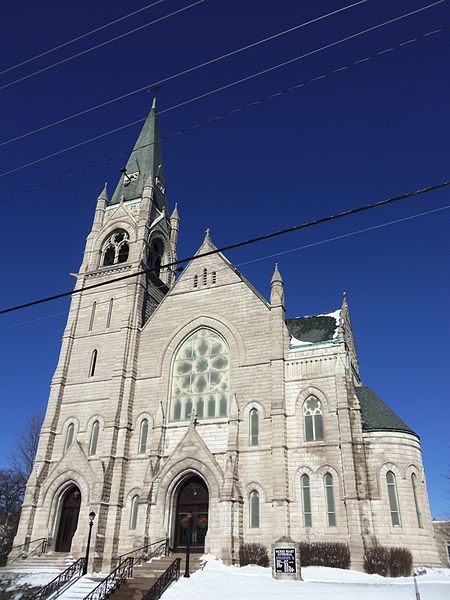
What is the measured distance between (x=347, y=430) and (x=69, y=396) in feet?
57.0

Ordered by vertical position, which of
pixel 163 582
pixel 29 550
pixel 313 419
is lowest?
pixel 163 582

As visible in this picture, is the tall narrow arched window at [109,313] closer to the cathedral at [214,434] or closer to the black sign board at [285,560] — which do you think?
the cathedral at [214,434]

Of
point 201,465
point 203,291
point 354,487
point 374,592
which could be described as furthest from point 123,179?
point 374,592

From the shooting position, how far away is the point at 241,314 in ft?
97.7

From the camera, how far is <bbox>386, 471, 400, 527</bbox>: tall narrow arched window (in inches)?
891

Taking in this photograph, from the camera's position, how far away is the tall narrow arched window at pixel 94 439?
2947 centimetres

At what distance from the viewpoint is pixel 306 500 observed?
24.1 m

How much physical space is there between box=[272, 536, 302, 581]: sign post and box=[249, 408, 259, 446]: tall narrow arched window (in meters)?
6.56

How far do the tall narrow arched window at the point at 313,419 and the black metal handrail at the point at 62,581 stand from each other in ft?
40.3

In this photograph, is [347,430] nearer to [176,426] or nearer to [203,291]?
[176,426]

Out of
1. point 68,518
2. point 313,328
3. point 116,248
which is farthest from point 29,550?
point 116,248

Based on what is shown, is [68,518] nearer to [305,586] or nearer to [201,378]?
[201,378]

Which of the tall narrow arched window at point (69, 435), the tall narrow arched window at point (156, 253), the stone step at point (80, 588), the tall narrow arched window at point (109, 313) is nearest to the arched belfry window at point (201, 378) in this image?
the tall narrow arched window at point (109, 313)

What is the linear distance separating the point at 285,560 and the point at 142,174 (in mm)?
32256
